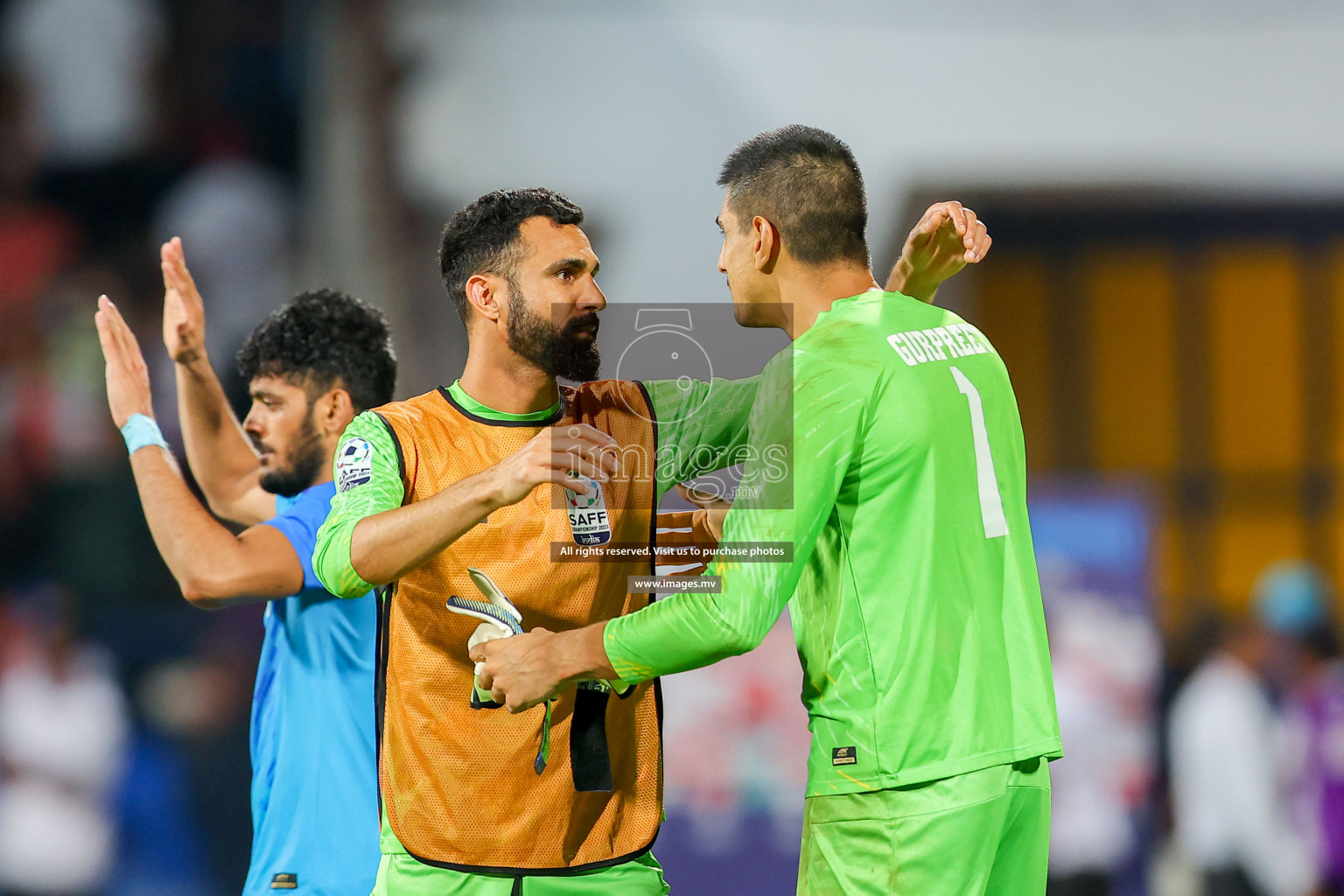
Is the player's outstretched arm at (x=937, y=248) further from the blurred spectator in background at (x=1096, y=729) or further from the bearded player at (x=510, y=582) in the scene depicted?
the blurred spectator in background at (x=1096, y=729)

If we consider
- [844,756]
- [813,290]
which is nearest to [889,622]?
[844,756]

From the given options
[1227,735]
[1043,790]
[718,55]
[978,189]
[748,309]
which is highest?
[718,55]

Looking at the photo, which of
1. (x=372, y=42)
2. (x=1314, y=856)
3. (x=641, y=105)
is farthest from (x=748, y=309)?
(x=372, y=42)

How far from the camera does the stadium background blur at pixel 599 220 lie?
Result: 8.77 m

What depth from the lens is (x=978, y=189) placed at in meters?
11.4

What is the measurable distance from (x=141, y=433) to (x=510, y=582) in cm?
136

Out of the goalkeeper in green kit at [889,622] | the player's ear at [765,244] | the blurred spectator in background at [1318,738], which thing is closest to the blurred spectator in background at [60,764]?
the goalkeeper in green kit at [889,622]

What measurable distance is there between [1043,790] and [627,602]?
0.98 m

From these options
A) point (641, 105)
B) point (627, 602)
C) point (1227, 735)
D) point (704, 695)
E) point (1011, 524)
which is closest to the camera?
point (1011, 524)

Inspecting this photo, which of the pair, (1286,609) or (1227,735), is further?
(1286,609)

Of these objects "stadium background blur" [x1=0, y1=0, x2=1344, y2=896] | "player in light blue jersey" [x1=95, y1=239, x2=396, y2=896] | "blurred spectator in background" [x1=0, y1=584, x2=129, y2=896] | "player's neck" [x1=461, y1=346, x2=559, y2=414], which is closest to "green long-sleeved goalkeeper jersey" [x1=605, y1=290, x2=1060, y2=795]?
"player's neck" [x1=461, y1=346, x2=559, y2=414]

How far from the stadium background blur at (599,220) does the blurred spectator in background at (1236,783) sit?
38 centimetres

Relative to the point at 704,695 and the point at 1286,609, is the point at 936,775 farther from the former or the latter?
the point at 1286,609

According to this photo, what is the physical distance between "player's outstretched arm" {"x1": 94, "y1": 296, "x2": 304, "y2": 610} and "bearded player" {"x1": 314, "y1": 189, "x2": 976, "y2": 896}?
1.98 ft
